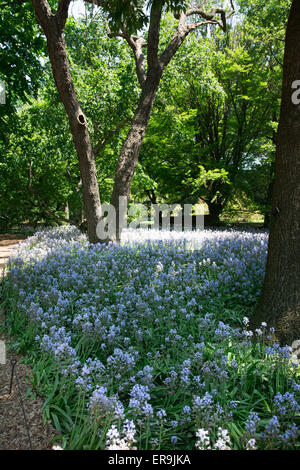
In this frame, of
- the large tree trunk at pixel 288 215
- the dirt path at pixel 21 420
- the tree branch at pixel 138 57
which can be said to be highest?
the tree branch at pixel 138 57

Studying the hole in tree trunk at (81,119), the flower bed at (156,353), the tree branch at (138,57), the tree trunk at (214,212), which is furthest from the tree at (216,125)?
the flower bed at (156,353)

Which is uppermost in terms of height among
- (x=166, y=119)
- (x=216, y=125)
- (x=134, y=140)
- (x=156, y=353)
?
(x=216, y=125)

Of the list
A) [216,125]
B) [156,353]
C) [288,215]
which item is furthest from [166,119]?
[156,353]

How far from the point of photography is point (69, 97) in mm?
6348

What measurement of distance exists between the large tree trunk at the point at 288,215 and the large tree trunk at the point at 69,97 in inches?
165

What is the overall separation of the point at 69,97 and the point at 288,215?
4937 mm

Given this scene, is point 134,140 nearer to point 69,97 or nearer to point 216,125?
point 69,97

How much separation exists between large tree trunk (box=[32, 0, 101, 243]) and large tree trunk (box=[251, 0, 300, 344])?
4.20 meters

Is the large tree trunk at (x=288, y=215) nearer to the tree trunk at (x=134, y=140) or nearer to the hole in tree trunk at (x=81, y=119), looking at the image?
the hole in tree trunk at (x=81, y=119)

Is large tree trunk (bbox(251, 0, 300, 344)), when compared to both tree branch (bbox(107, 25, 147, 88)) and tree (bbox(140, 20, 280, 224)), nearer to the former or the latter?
tree branch (bbox(107, 25, 147, 88))

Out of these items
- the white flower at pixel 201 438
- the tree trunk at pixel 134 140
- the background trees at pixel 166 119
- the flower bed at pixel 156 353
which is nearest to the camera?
the white flower at pixel 201 438

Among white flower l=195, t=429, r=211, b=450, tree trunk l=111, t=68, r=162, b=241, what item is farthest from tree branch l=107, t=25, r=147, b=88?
white flower l=195, t=429, r=211, b=450

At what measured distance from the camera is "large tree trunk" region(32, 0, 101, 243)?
5.91 m

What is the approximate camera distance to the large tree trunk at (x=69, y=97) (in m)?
5.91
